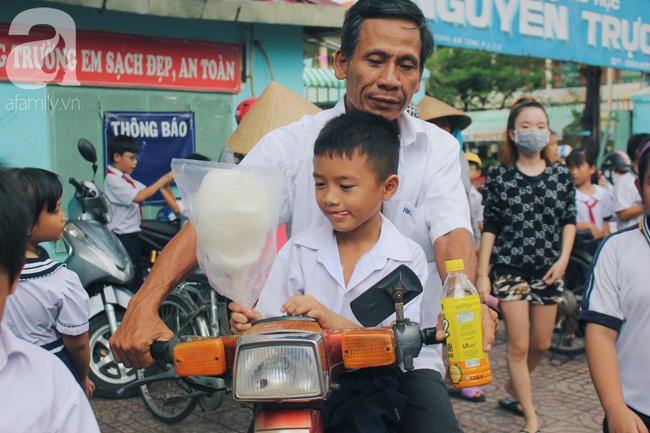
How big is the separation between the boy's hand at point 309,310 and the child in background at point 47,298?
5.50 feet

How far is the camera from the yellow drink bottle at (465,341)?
164cm

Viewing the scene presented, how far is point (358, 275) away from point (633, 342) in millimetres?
1176

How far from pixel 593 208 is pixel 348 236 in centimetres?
550

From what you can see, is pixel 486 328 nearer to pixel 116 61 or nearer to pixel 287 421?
pixel 287 421

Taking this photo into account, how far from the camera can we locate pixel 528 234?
465 cm

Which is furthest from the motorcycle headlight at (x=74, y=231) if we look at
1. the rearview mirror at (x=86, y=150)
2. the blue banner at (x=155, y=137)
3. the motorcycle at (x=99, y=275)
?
the blue banner at (x=155, y=137)

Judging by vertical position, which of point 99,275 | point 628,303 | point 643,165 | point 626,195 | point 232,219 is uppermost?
point 643,165

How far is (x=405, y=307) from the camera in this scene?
201 centimetres

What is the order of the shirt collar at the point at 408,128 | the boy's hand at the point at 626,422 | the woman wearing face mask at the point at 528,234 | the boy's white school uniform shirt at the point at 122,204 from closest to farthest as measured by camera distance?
the boy's hand at the point at 626,422 → the shirt collar at the point at 408,128 → the woman wearing face mask at the point at 528,234 → the boy's white school uniform shirt at the point at 122,204

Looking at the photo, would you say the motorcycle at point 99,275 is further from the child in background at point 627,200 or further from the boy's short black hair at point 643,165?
the child in background at point 627,200

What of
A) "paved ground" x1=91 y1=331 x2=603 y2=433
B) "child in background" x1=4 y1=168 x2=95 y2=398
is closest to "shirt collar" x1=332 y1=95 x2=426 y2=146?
"child in background" x1=4 y1=168 x2=95 y2=398

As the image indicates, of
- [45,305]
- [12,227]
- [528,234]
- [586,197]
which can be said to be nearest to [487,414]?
[528,234]

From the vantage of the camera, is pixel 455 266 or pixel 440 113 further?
pixel 440 113

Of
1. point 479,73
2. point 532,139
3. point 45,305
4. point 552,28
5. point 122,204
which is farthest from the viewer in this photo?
point 479,73
